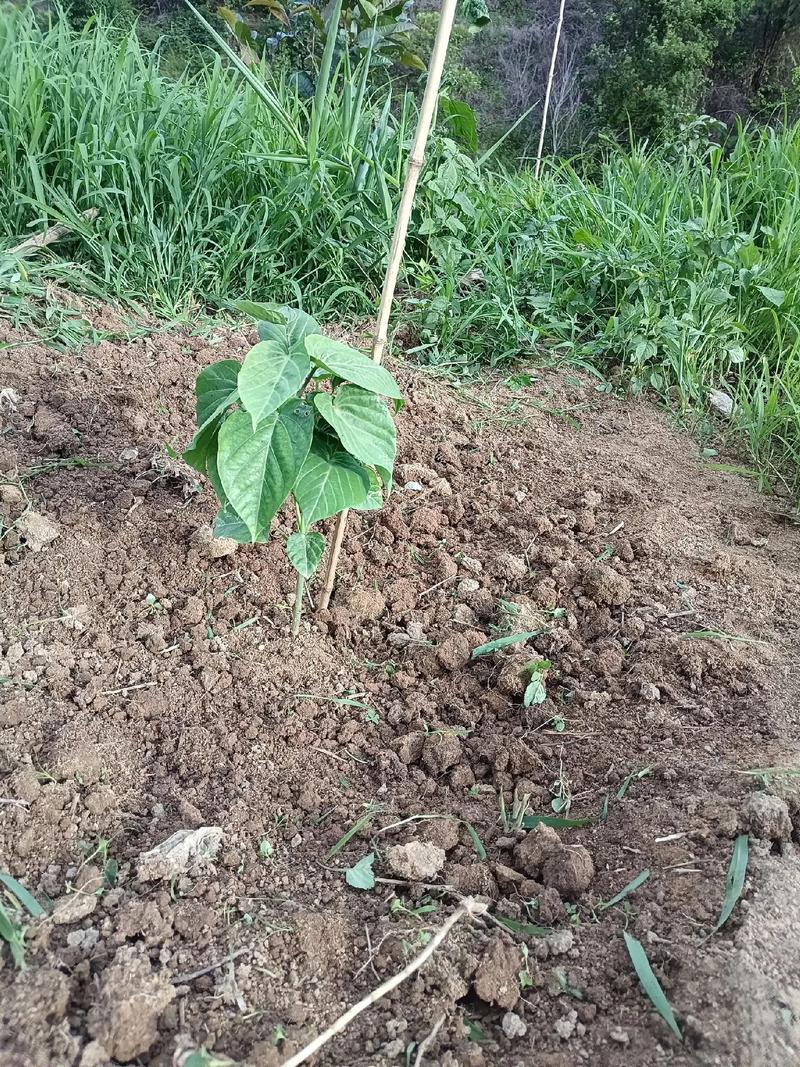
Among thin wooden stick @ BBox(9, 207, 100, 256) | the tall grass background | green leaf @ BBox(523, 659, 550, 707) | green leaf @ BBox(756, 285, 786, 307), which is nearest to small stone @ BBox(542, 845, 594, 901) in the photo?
green leaf @ BBox(523, 659, 550, 707)

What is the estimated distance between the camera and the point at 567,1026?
100 centimetres

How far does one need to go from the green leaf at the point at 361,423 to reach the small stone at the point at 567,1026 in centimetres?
82

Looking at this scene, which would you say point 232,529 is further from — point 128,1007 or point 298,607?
point 128,1007

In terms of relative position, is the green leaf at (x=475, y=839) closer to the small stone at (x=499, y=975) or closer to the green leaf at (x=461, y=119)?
the small stone at (x=499, y=975)

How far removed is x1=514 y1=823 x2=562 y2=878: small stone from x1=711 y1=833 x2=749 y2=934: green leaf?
243 millimetres

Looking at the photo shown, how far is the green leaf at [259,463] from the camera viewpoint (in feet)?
4.09

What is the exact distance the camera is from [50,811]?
1245 mm

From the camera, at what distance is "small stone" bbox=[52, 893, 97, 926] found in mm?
1098

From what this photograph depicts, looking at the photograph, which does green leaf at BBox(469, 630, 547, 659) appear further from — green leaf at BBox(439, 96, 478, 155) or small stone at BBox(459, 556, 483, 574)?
green leaf at BBox(439, 96, 478, 155)

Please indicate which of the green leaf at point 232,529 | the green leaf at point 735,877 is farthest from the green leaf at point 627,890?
the green leaf at point 232,529

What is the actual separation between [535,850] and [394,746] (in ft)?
1.11

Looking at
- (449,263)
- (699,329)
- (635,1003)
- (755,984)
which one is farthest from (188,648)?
(699,329)

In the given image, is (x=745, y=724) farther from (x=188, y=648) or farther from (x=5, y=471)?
(x=5, y=471)

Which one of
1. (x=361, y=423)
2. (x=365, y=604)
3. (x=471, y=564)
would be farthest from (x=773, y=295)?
(x=361, y=423)
